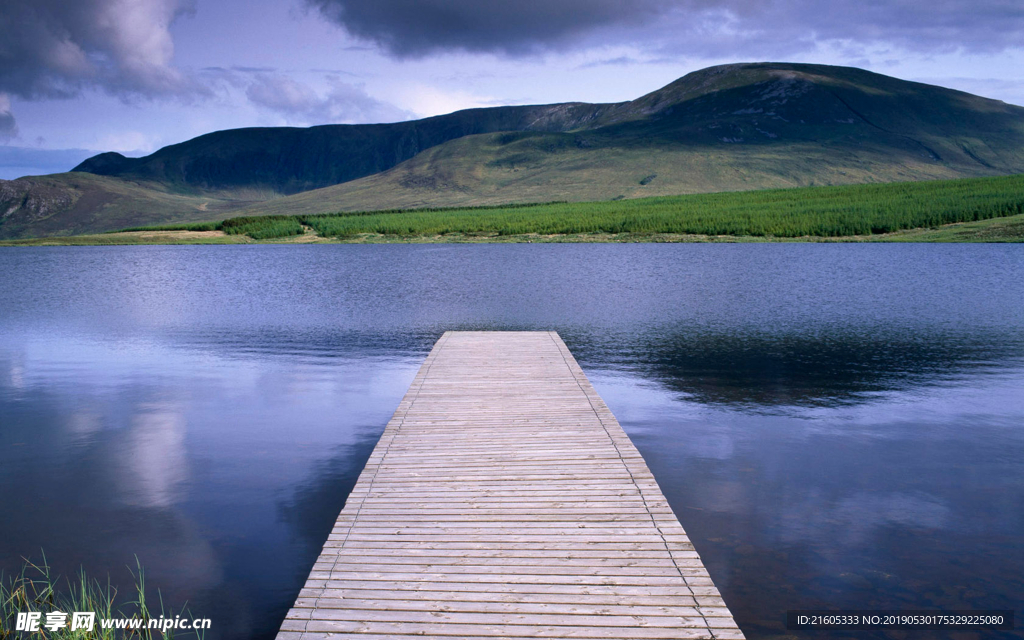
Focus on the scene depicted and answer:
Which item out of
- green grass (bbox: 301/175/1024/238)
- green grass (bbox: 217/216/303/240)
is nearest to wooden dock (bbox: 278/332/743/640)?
green grass (bbox: 301/175/1024/238)

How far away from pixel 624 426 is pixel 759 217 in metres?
74.6

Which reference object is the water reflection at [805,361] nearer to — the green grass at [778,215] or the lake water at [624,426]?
the lake water at [624,426]

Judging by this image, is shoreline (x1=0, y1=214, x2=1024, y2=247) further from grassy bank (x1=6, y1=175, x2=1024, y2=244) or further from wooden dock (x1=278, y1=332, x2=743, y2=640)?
wooden dock (x1=278, y1=332, x2=743, y2=640)

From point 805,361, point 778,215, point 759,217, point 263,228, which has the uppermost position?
point 263,228

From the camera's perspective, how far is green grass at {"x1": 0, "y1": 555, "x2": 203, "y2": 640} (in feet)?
21.1

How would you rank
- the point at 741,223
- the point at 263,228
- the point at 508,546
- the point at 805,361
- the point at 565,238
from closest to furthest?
the point at 508,546 < the point at 805,361 < the point at 741,223 < the point at 565,238 < the point at 263,228

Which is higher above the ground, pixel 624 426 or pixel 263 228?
pixel 263 228

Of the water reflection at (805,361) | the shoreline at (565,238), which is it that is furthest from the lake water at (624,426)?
the shoreline at (565,238)

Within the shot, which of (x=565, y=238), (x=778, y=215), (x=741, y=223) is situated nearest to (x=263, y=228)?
(x=565, y=238)

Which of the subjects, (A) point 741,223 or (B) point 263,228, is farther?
(B) point 263,228

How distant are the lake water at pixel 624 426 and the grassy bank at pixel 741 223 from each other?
40.4 m

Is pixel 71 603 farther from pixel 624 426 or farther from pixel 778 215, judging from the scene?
pixel 778 215

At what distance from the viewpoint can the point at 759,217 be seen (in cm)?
8125

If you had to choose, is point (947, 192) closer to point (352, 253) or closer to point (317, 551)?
point (352, 253)
